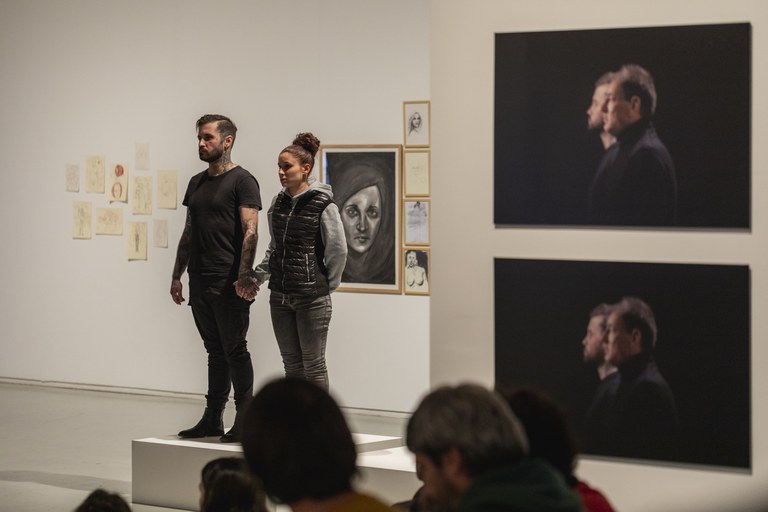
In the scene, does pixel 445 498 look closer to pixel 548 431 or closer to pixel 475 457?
pixel 475 457

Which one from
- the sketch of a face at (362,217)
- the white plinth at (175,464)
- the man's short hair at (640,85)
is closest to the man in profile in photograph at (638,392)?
the man's short hair at (640,85)

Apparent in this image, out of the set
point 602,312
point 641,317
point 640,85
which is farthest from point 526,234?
point 640,85

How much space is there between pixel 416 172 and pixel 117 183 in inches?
117

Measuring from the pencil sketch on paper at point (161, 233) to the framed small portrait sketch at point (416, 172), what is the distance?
237 cm

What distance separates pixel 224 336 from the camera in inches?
246

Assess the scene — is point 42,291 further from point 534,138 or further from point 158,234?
point 534,138

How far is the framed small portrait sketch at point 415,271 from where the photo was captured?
29.2 ft

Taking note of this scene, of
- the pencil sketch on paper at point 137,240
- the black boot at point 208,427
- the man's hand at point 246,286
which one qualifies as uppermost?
the pencil sketch on paper at point 137,240

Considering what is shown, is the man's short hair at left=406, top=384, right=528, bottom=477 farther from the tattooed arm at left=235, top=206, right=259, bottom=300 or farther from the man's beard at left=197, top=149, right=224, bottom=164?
the man's beard at left=197, top=149, right=224, bottom=164

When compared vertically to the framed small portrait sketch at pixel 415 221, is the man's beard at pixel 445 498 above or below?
below

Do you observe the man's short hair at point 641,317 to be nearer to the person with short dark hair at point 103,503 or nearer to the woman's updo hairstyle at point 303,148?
the person with short dark hair at point 103,503

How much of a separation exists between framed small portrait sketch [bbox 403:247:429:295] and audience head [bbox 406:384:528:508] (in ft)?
21.8

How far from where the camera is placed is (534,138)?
4.00 m

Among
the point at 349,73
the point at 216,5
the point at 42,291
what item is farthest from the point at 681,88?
the point at 42,291
